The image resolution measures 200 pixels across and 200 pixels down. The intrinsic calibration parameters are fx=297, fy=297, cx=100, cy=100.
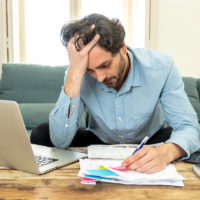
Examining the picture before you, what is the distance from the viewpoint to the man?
1.18 m

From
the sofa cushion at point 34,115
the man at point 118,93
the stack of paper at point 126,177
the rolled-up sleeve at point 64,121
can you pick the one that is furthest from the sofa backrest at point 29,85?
the stack of paper at point 126,177

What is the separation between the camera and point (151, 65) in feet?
4.59

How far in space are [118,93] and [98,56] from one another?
261mm

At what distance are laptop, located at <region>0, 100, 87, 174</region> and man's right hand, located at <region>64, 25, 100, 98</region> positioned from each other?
362 millimetres

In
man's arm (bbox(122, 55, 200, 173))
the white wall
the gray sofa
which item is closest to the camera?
man's arm (bbox(122, 55, 200, 173))

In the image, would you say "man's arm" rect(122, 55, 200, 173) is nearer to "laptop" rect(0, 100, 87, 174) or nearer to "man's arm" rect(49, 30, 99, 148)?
"laptop" rect(0, 100, 87, 174)

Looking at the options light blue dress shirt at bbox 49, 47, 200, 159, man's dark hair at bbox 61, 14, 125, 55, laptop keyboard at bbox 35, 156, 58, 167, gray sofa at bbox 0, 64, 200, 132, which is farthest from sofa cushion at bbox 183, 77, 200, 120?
laptop keyboard at bbox 35, 156, 58, 167

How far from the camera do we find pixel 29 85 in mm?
2494

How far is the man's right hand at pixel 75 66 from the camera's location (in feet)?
3.95

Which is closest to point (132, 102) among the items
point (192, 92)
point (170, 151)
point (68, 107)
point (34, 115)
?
point (68, 107)

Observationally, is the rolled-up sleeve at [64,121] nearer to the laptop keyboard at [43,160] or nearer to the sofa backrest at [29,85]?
the laptop keyboard at [43,160]

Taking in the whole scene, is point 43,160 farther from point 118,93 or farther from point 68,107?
point 118,93

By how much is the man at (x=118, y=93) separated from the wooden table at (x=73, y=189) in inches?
7.0

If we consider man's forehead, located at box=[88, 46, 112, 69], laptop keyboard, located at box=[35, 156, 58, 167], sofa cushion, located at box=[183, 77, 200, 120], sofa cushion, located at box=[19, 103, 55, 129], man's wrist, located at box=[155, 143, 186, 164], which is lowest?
sofa cushion, located at box=[19, 103, 55, 129]
